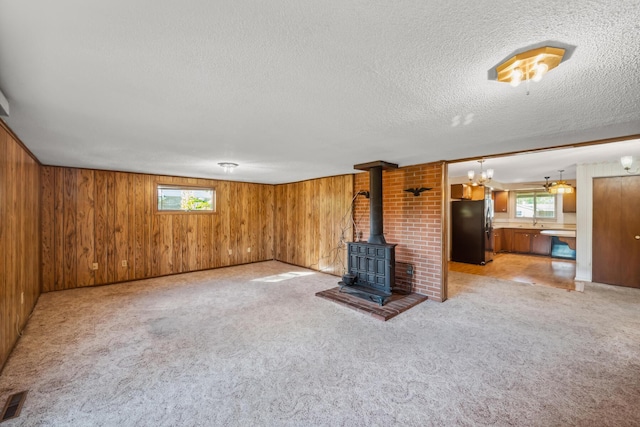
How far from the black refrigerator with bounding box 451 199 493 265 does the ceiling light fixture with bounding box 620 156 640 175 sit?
7.91 feet

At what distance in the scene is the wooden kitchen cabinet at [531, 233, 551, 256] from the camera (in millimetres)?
7512

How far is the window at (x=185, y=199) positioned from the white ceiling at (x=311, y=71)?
8.99 ft

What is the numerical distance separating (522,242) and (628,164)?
4468 mm

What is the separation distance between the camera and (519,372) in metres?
2.15

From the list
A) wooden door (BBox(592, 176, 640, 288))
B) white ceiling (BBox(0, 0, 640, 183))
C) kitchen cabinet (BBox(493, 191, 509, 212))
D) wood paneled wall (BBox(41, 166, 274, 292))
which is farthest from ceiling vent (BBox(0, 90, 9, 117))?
kitchen cabinet (BBox(493, 191, 509, 212))

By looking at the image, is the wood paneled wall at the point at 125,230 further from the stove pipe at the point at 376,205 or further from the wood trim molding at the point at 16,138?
the stove pipe at the point at 376,205

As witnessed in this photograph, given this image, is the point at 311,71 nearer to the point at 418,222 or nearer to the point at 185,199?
the point at 418,222

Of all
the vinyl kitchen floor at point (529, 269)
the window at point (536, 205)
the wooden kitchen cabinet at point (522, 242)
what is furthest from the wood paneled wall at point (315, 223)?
the window at point (536, 205)

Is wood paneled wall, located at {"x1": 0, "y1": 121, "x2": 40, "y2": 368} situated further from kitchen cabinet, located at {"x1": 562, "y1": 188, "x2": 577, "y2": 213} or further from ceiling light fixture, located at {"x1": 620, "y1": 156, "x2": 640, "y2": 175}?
kitchen cabinet, located at {"x1": 562, "y1": 188, "x2": 577, "y2": 213}

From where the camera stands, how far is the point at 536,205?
27.7 feet

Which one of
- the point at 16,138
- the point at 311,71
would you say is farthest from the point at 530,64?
the point at 16,138

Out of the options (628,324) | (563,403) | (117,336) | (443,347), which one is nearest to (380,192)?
(443,347)

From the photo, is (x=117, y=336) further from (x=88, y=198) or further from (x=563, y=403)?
(x=563, y=403)

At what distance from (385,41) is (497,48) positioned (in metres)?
0.52
